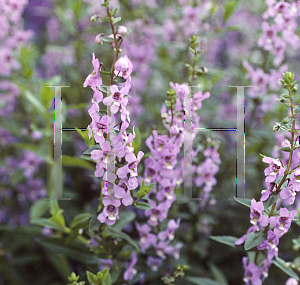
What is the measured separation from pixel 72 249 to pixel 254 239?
0.59 metres

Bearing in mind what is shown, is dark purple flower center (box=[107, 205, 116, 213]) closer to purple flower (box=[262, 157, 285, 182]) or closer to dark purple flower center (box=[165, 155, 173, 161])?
dark purple flower center (box=[165, 155, 173, 161])

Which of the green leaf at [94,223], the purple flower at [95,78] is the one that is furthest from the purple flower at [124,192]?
the purple flower at [95,78]

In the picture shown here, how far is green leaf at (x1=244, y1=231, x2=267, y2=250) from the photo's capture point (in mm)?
808

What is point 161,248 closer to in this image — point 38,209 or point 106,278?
point 106,278

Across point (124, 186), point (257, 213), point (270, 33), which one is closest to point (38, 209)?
point (124, 186)

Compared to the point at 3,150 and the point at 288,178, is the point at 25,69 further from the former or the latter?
the point at 288,178

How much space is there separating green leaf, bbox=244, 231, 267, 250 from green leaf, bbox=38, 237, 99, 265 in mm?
491

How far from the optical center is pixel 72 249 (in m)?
1.14

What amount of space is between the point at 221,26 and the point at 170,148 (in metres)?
0.98

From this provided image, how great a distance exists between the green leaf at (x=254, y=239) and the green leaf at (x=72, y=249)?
0.49 metres

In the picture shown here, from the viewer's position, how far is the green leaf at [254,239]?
2.65 feet

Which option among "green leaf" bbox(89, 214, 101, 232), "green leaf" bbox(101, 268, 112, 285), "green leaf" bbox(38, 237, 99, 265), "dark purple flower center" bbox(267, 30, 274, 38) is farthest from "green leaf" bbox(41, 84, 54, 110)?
"dark purple flower center" bbox(267, 30, 274, 38)

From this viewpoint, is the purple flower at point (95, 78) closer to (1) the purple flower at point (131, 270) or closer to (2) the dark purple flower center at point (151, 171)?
(2) the dark purple flower center at point (151, 171)

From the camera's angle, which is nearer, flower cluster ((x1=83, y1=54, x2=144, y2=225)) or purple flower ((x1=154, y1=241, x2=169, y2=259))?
flower cluster ((x1=83, y1=54, x2=144, y2=225))
